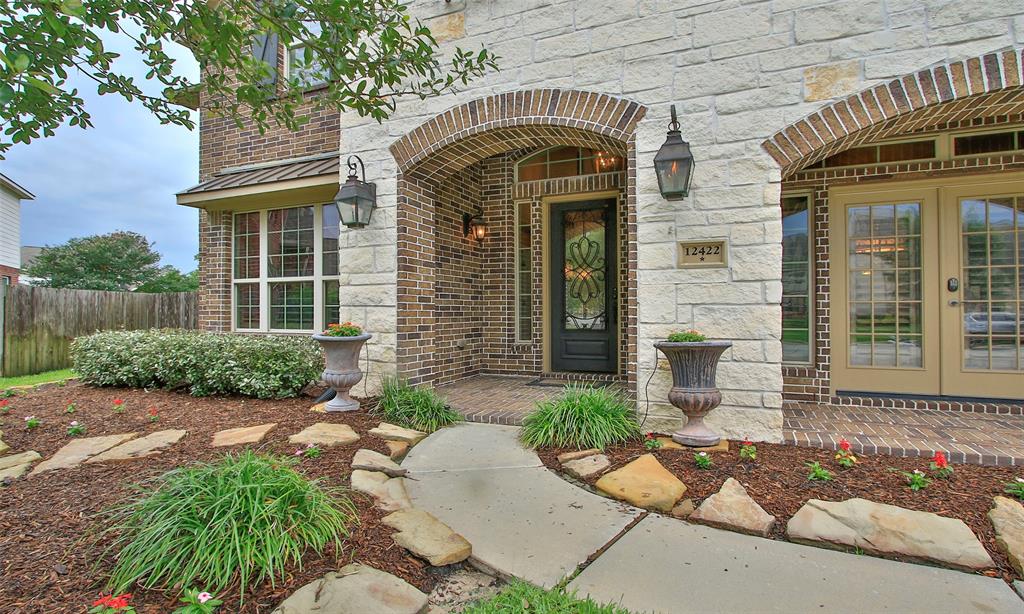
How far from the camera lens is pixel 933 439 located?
346 centimetres

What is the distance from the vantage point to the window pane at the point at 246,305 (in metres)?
7.20

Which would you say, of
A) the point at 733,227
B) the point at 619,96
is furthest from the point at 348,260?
the point at 733,227

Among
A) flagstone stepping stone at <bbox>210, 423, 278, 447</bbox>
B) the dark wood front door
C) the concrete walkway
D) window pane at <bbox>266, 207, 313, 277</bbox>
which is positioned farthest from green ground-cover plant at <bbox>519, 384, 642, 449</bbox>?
window pane at <bbox>266, 207, 313, 277</bbox>

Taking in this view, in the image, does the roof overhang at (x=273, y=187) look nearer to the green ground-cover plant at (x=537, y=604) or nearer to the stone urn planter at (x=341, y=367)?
the stone urn planter at (x=341, y=367)

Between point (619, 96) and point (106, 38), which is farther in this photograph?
point (619, 96)

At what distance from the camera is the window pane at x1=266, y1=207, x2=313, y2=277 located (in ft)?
22.3

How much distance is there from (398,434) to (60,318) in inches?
328

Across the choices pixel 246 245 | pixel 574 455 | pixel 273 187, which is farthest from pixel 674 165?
pixel 246 245

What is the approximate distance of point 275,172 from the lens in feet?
21.6

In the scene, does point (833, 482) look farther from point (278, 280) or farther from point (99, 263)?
point (99, 263)

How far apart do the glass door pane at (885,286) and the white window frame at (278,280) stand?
5889 mm

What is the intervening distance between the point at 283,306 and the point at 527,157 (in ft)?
13.1

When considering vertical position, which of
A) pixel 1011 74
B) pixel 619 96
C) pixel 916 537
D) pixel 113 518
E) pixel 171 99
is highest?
pixel 619 96

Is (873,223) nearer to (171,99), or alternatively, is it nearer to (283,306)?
(171,99)
